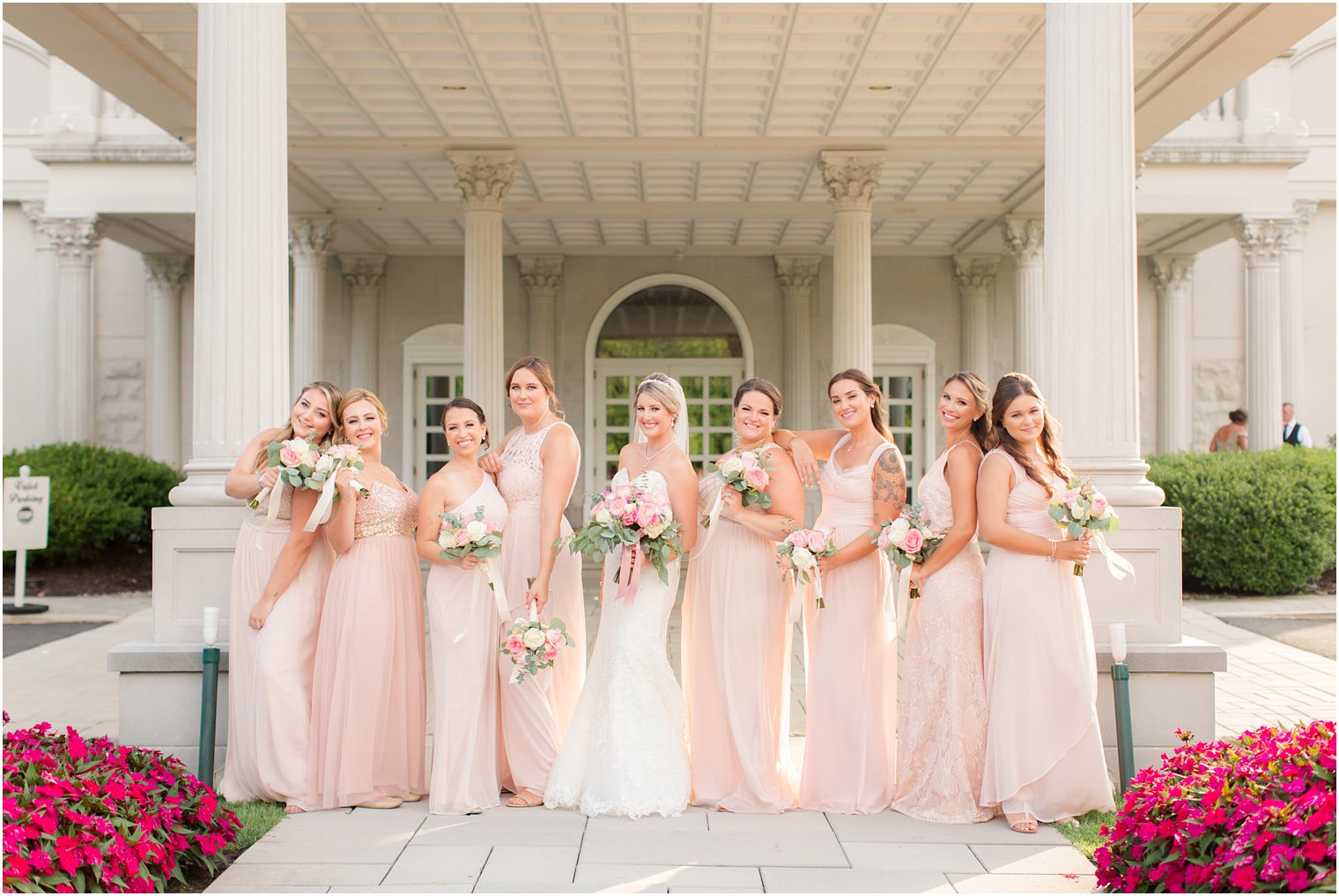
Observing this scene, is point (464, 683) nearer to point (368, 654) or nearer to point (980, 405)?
point (368, 654)

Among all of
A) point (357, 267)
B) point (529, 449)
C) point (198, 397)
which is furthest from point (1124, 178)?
point (357, 267)

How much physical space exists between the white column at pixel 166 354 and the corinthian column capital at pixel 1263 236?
1773cm

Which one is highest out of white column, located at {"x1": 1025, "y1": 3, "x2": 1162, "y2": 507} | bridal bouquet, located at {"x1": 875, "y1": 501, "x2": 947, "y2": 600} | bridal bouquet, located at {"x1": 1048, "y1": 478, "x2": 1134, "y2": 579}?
white column, located at {"x1": 1025, "y1": 3, "x2": 1162, "y2": 507}

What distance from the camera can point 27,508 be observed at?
1291 centimetres

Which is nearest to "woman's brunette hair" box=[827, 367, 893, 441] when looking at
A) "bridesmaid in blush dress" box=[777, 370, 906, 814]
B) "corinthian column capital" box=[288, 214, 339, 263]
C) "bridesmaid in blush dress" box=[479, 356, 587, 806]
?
"bridesmaid in blush dress" box=[777, 370, 906, 814]

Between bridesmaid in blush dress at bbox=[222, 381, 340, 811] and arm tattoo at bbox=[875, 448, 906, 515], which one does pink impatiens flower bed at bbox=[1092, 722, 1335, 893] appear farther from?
bridesmaid in blush dress at bbox=[222, 381, 340, 811]

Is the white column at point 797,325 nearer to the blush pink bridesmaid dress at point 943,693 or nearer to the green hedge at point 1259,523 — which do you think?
the green hedge at point 1259,523

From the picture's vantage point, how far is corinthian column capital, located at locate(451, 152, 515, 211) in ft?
45.1

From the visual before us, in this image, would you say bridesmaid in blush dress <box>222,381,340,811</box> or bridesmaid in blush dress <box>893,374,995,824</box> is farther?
bridesmaid in blush dress <box>222,381,340,811</box>

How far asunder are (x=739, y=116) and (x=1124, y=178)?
22.7 ft

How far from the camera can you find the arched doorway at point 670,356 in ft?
69.6

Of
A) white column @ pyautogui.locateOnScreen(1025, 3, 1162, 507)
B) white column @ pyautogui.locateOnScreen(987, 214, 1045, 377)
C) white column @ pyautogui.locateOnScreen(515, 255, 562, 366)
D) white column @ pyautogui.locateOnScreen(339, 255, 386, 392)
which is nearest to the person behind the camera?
white column @ pyautogui.locateOnScreen(1025, 3, 1162, 507)

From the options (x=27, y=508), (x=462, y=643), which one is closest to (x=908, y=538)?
(x=462, y=643)

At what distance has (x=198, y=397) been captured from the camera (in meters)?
6.53
